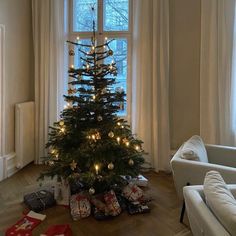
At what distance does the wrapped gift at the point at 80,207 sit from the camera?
2725 mm

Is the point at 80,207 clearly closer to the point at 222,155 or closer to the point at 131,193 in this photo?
the point at 131,193

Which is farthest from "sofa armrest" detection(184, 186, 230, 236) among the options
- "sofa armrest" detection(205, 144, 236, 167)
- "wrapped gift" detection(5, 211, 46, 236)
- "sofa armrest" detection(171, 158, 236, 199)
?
"wrapped gift" detection(5, 211, 46, 236)

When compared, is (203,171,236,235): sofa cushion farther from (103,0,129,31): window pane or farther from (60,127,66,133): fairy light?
(103,0,129,31): window pane

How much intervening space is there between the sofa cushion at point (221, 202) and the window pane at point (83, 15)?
331 cm

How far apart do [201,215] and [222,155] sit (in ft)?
5.18

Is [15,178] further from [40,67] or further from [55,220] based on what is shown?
[40,67]

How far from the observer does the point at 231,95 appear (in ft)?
12.7

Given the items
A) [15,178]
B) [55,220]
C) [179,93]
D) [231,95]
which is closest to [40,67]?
[15,178]

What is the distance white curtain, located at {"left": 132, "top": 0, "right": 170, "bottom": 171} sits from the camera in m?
4.02

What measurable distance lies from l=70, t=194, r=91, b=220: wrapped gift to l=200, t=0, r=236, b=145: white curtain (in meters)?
2.03

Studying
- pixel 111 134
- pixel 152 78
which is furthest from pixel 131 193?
pixel 152 78

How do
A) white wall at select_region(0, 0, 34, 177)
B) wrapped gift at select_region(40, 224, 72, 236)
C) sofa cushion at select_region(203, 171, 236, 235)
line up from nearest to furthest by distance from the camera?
1. sofa cushion at select_region(203, 171, 236, 235)
2. wrapped gift at select_region(40, 224, 72, 236)
3. white wall at select_region(0, 0, 34, 177)

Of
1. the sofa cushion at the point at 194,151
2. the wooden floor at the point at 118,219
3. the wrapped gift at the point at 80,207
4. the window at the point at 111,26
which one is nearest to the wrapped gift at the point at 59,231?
the wooden floor at the point at 118,219

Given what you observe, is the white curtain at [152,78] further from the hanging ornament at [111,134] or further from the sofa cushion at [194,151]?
the hanging ornament at [111,134]
